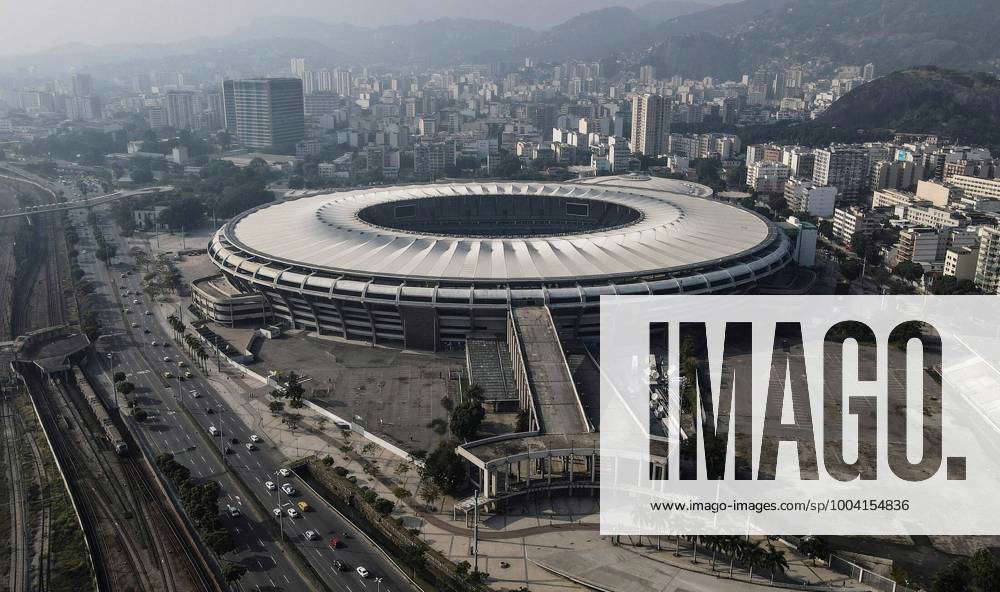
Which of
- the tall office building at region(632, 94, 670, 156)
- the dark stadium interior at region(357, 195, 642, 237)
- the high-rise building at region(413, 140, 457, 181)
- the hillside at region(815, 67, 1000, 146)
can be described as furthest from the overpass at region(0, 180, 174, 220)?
the hillside at region(815, 67, 1000, 146)

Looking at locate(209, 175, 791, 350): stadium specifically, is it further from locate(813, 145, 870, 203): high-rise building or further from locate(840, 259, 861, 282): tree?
locate(813, 145, 870, 203): high-rise building

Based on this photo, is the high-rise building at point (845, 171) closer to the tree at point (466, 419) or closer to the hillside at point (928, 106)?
the hillside at point (928, 106)

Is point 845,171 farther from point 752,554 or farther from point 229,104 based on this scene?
point 229,104

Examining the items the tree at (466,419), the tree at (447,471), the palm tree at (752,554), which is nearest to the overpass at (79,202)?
the tree at (466,419)

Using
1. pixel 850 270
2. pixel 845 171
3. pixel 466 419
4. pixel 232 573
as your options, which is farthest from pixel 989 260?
pixel 232 573

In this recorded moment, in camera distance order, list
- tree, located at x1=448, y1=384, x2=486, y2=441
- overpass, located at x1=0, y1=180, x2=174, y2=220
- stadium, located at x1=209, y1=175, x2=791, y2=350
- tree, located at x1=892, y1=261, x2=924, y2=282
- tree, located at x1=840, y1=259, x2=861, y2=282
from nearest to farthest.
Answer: tree, located at x1=448, y1=384, x2=486, y2=441 < stadium, located at x1=209, y1=175, x2=791, y2=350 < tree, located at x1=892, y1=261, x2=924, y2=282 < tree, located at x1=840, y1=259, x2=861, y2=282 < overpass, located at x1=0, y1=180, x2=174, y2=220
